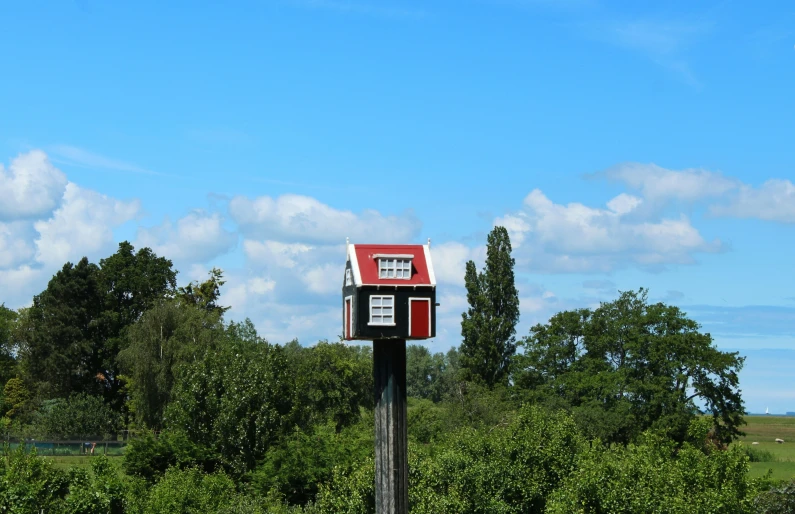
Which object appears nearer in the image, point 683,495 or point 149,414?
point 683,495

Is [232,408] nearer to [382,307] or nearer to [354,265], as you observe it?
[354,265]

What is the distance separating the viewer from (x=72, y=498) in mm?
42844

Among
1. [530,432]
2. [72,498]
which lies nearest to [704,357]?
[530,432]

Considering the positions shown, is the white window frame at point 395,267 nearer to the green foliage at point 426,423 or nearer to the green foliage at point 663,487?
the green foliage at point 663,487

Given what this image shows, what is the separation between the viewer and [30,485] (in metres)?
43.8

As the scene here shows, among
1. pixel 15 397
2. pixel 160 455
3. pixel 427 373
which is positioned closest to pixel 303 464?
pixel 160 455

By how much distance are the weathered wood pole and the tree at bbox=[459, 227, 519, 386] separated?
46.4 metres

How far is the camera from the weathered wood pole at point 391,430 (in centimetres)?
2683

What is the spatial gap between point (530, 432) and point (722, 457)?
31.8ft

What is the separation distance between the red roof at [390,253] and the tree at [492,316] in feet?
150

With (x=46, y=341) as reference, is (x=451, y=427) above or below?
below

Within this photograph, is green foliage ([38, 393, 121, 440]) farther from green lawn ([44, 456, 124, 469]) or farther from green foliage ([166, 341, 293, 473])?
green foliage ([166, 341, 293, 473])

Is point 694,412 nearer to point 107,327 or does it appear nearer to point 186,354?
point 186,354

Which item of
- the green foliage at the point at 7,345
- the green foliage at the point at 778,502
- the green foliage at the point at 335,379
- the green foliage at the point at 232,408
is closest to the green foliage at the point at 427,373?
the green foliage at the point at 335,379
